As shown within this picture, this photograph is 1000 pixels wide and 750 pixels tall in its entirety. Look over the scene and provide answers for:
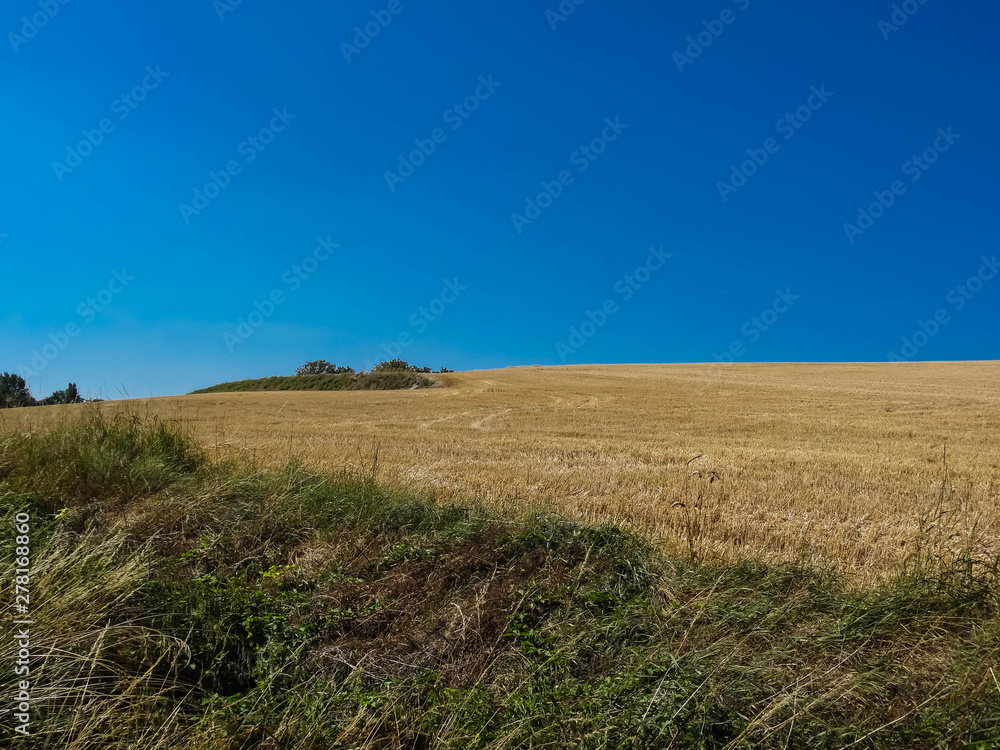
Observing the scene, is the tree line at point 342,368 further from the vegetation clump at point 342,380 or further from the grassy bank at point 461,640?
the grassy bank at point 461,640

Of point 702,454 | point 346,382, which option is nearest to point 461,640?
point 702,454

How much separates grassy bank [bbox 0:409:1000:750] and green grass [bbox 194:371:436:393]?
42.2m

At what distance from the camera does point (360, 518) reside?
19.3 feet

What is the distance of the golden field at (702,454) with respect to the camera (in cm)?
806

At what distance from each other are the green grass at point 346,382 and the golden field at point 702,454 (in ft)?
42.2

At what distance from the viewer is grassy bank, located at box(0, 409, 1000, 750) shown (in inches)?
122

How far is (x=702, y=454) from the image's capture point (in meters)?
14.6

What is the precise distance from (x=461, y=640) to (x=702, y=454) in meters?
11.9

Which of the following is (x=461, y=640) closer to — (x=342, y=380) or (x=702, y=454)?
(x=702, y=454)

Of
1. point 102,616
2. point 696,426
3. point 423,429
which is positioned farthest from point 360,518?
point 696,426

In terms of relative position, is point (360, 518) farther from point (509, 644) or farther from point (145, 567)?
point (509, 644)

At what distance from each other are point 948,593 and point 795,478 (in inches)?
305

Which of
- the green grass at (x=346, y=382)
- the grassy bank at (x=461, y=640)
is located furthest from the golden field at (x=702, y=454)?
the green grass at (x=346, y=382)

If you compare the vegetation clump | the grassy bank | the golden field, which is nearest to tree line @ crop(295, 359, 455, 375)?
the vegetation clump
